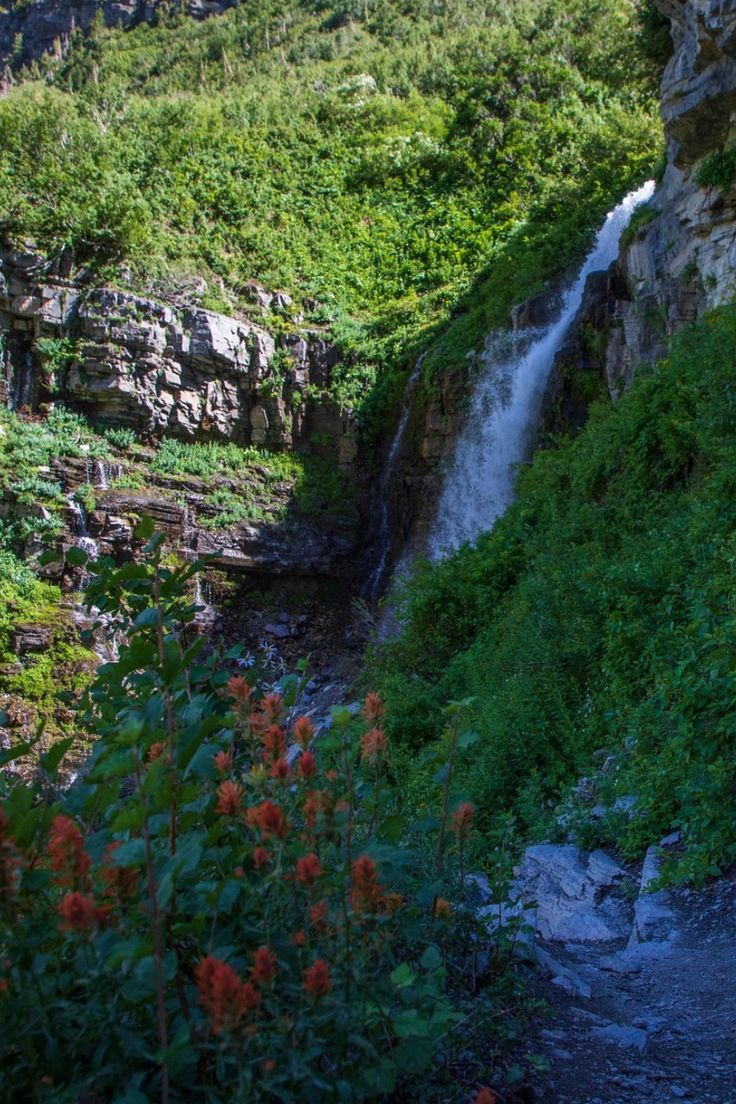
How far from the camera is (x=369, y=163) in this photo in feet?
86.1

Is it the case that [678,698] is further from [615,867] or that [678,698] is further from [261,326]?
[261,326]

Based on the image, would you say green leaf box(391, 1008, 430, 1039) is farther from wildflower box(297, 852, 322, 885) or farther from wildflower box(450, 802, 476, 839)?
wildflower box(450, 802, 476, 839)

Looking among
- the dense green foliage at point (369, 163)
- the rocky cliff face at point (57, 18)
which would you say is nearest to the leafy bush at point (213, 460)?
the dense green foliage at point (369, 163)

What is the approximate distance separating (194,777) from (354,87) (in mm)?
32319

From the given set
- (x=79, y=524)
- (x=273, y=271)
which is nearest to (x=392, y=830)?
(x=79, y=524)

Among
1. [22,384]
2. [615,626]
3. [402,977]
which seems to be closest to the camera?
[402,977]

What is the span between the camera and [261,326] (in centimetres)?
1997

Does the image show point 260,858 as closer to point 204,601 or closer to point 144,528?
point 144,528

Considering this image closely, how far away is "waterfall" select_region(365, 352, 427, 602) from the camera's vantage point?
60.1 ft

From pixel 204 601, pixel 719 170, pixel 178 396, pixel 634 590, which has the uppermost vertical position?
pixel 178 396

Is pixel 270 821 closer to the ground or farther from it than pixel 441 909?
farther from it

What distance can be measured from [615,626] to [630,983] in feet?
10.6

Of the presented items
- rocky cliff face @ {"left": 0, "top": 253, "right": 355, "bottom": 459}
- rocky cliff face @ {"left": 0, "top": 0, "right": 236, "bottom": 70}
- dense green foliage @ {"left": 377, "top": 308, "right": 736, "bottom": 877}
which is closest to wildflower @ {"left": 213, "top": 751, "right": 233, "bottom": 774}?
dense green foliage @ {"left": 377, "top": 308, "right": 736, "bottom": 877}

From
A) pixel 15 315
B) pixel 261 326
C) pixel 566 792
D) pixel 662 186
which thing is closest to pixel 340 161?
pixel 261 326
